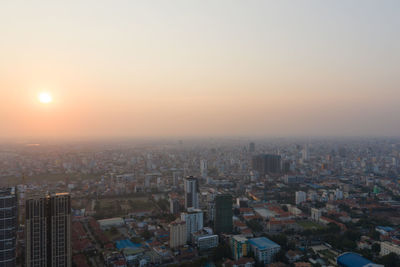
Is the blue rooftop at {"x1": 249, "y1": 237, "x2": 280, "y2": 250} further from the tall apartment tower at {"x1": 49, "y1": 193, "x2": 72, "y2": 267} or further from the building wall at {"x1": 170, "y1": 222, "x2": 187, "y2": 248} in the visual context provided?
the tall apartment tower at {"x1": 49, "y1": 193, "x2": 72, "y2": 267}

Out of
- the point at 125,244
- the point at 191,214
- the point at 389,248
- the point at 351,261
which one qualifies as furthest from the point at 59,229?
the point at 389,248

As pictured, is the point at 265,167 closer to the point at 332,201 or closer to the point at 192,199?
the point at 332,201

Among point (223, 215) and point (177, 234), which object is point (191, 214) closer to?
point (177, 234)

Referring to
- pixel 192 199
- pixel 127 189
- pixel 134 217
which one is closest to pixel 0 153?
pixel 127 189

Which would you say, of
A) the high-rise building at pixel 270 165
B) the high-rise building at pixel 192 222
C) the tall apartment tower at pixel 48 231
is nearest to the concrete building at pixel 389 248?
the high-rise building at pixel 192 222

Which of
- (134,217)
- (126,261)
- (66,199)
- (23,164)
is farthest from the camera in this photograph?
(23,164)

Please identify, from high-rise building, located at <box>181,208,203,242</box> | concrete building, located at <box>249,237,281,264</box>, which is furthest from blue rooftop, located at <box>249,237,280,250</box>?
high-rise building, located at <box>181,208,203,242</box>
